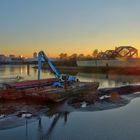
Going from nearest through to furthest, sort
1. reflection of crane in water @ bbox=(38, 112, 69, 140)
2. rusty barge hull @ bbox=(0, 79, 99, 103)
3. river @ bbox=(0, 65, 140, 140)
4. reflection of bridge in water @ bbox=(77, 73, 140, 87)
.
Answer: river @ bbox=(0, 65, 140, 140) < reflection of crane in water @ bbox=(38, 112, 69, 140) < rusty barge hull @ bbox=(0, 79, 99, 103) < reflection of bridge in water @ bbox=(77, 73, 140, 87)

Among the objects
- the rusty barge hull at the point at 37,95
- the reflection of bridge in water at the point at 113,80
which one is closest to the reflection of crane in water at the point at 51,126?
the rusty barge hull at the point at 37,95

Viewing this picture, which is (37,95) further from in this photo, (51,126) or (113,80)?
(113,80)

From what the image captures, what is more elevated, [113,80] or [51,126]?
[113,80]

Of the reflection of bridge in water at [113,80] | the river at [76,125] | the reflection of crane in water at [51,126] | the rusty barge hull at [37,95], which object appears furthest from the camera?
the reflection of bridge in water at [113,80]

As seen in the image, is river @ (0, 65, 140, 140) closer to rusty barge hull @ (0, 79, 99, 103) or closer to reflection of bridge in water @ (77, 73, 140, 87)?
rusty barge hull @ (0, 79, 99, 103)

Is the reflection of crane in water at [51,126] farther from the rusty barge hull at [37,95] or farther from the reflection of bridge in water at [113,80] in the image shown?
the reflection of bridge in water at [113,80]

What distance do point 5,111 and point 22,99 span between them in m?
6.85

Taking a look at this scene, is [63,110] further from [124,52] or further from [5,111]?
[124,52]

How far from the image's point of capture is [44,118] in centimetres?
2677

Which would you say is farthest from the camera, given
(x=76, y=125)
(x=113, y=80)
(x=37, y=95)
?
(x=113, y=80)

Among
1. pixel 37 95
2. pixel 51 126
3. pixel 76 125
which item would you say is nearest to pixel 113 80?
pixel 37 95

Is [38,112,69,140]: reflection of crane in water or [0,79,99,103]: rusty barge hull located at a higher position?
[0,79,99,103]: rusty barge hull

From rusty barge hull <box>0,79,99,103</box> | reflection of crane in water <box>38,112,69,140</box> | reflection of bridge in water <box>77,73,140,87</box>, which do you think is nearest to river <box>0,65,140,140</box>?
reflection of crane in water <box>38,112,69,140</box>

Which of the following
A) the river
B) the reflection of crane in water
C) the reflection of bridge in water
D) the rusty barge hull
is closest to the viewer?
the river
